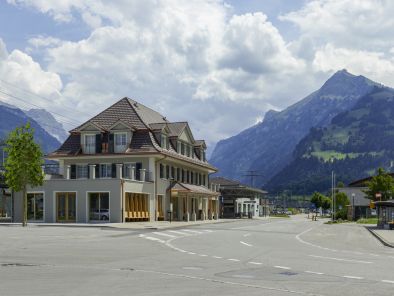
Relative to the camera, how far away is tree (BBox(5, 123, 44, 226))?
43.3 meters

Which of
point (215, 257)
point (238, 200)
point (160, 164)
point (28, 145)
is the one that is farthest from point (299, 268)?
point (238, 200)

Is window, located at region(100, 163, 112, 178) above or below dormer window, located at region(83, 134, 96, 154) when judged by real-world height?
below

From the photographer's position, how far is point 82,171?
57156 mm

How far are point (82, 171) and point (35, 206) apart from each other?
760 centimetres

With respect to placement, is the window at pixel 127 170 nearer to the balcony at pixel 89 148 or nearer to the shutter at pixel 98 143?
the shutter at pixel 98 143

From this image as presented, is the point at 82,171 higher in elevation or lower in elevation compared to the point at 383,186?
higher

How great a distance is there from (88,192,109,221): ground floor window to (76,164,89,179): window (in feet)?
27.1

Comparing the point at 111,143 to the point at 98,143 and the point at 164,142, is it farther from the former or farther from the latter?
the point at 164,142

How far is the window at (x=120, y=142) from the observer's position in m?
56.1

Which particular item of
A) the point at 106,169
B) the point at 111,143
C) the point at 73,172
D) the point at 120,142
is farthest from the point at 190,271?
the point at 73,172

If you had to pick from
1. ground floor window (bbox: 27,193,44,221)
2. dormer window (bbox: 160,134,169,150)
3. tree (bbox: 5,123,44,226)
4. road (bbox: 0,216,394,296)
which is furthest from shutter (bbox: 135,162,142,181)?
road (bbox: 0,216,394,296)

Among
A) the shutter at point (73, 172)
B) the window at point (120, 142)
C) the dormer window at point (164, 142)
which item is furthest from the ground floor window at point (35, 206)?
the dormer window at point (164, 142)

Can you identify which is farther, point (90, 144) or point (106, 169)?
point (90, 144)

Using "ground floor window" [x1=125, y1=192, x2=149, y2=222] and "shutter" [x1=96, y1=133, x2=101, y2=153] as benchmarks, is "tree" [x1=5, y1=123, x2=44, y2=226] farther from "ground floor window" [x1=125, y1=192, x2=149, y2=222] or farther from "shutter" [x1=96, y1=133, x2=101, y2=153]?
"shutter" [x1=96, y1=133, x2=101, y2=153]
